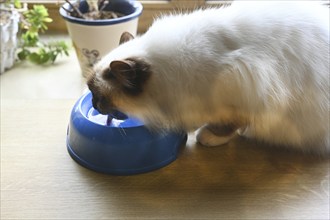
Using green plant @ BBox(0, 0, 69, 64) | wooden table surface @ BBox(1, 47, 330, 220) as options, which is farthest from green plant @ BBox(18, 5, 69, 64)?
wooden table surface @ BBox(1, 47, 330, 220)

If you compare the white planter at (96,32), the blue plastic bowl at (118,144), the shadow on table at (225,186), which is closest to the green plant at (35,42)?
the white planter at (96,32)

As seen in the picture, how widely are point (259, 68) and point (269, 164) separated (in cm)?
31

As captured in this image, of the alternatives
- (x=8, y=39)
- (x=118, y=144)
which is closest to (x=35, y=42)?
(x=8, y=39)

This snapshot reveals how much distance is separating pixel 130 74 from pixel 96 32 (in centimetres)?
54

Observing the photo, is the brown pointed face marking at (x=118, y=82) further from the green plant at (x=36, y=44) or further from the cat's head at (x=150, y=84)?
the green plant at (x=36, y=44)

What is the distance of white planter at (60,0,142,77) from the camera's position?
54.1 inches

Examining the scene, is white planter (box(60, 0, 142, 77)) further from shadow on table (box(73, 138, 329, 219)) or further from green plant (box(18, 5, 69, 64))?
shadow on table (box(73, 138, 329, 219))

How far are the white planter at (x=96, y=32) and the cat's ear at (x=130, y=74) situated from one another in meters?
0.43

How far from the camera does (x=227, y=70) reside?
0.94 m

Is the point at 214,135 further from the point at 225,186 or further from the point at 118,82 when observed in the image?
the point at 118,82

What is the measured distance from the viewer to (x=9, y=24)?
56.7 inches

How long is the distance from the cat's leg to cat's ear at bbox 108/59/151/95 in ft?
0.92

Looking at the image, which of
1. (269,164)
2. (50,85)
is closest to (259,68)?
(269,164)

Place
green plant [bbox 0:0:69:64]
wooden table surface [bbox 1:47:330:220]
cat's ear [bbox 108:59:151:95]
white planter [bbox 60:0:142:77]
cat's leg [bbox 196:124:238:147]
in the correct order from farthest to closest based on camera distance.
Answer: green plant [bbox 0:0:69:64], white planter [bbox 60:0:142:77], cat's leg [bbox 196:124:238:147], wooden table surface [bbox 1:47:330:220], cat's ear [bbox 108:59:151:95]
